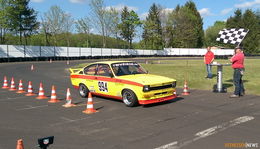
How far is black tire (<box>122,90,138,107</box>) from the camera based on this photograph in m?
7.98

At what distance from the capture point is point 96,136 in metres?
5.29

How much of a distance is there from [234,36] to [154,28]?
63.1 meters

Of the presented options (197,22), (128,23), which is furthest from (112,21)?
(197,22)

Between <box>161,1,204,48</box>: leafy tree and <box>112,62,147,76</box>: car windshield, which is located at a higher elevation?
<box>161,1,204,48</box>: leafy tree

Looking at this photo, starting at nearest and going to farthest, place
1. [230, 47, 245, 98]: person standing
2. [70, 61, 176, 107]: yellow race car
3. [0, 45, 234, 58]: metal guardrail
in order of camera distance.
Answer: [70, 61, 176, 107]: yellow race car < [230, 47, 245, 98]: person standing < [0, 45, 234, 58]: metal guardrail

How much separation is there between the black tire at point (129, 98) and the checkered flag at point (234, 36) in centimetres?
745

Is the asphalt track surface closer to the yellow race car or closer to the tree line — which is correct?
the yellow race car

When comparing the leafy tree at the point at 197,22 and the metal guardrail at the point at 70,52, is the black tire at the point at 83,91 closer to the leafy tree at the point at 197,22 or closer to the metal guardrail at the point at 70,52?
the metal guardrail at the point at 70,52

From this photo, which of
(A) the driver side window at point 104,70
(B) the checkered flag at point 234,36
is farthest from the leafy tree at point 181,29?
(A) the driver side window at point 104,70

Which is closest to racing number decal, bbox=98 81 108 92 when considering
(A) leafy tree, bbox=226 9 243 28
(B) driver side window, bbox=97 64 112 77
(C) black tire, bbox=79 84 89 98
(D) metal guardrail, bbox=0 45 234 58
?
(B) driver side window, bbox=97 64 112 77

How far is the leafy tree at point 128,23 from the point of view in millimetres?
72250

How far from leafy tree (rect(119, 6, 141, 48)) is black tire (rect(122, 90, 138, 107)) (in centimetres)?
6446

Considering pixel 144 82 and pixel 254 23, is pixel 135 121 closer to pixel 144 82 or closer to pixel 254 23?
pixel 144 82

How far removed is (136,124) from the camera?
6148mm
